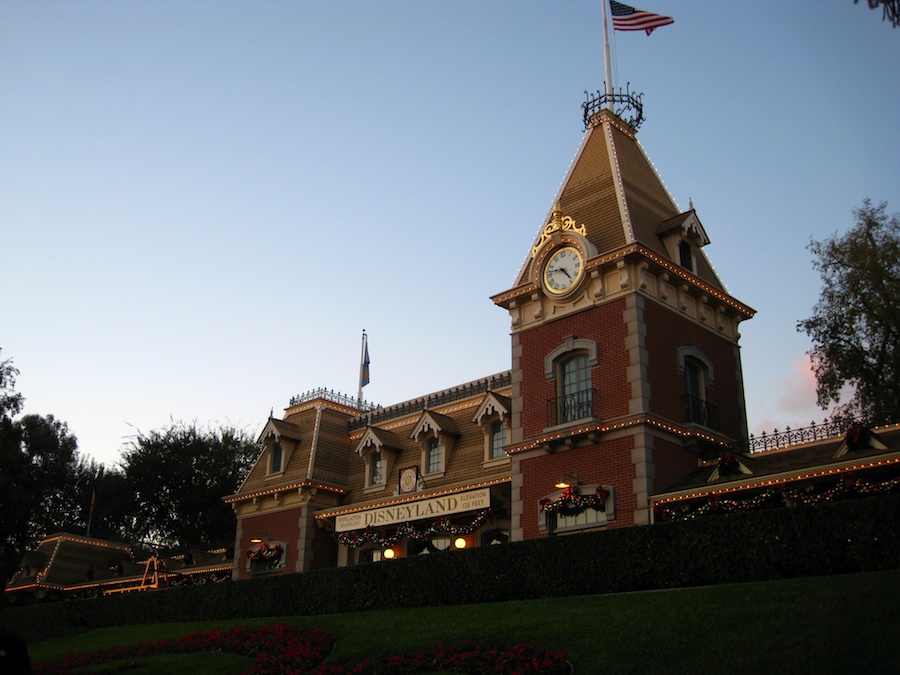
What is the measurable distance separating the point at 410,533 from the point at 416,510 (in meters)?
0.78

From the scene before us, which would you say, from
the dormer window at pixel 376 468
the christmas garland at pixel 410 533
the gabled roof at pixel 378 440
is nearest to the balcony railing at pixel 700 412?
the christmas garland at pixel 410 533

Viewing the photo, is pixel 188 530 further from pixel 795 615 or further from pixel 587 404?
pixel 795 615

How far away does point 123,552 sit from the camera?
1865 inches

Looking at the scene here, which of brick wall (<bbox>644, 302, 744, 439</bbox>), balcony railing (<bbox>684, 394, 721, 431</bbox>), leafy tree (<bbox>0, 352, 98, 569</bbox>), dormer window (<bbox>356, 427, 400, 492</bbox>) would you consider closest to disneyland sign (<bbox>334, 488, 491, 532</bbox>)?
dormer window (<bbox>356, 427, 400, 492</bbox>)

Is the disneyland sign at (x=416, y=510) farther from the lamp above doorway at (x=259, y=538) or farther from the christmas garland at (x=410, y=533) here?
the lamp above doorway at (x=259, y=538)

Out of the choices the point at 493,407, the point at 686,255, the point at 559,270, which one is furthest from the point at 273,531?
the point at 686,255

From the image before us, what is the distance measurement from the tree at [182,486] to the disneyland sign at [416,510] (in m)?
25.2

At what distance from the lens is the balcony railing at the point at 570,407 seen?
24.4m

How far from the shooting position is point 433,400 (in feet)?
111

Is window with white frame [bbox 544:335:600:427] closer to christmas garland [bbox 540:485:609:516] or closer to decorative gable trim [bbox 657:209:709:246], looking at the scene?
christmas garland [bbox 540:485:609:516]

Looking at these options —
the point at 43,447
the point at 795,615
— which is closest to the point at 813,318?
the point at 795,615

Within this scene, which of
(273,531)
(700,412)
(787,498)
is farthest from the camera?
(273,531)

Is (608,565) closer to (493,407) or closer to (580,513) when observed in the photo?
(580,513)

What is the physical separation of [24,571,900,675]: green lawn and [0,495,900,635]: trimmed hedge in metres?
1.06
